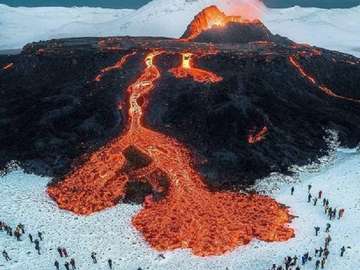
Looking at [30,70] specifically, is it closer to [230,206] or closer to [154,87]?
[154,87]

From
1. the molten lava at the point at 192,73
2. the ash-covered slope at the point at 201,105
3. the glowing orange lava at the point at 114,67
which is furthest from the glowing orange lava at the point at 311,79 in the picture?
the glowing orange lava at the point at 114,67

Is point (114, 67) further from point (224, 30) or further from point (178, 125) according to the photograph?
point (224, 30)

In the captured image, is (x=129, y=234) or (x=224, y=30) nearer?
(x=129, y=234)

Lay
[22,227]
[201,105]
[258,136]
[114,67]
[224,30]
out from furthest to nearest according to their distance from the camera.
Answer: [224,30] < [114,67] < [201,105] < [258,136] < [22,227]

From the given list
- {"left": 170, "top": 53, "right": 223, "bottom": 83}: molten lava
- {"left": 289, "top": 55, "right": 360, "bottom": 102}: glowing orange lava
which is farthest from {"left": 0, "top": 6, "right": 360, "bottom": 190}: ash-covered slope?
{"left": 170, "top": 53, "right": 223, "bottom": 83}: molten lava

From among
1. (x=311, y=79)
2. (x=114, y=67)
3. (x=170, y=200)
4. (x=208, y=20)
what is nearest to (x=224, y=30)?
(x=208, y=20)

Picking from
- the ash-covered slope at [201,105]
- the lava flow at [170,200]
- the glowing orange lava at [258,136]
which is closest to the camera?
the lava flow at [170,200]

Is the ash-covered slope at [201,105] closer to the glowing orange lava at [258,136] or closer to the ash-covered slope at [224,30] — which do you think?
the glowing orange lava at [258,136]
